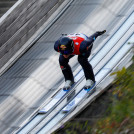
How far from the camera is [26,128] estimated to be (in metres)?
7.52

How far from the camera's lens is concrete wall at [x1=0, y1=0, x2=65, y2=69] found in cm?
1012

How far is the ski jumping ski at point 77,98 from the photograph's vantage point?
7.33m

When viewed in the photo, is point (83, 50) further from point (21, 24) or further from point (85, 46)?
point (21, 24)

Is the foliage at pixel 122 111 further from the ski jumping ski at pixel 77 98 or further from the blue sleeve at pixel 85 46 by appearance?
the blue sleeve at pixel 85 46

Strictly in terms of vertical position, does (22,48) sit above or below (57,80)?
above

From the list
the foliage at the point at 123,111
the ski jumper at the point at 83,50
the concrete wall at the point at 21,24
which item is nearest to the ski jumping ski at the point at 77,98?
the ski jumper at the point at 83,50

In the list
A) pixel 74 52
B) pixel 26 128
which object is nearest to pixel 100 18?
pixel 74 52

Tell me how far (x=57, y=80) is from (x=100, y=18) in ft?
7.50

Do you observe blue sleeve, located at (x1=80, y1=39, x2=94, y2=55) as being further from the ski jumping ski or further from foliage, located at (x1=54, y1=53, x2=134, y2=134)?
foliage, located at (x1=54, y1=53, x2=134, y2=134)

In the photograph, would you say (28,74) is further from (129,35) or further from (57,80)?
(129,35)

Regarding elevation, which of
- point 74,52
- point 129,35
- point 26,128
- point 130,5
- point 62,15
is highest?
point 62,15

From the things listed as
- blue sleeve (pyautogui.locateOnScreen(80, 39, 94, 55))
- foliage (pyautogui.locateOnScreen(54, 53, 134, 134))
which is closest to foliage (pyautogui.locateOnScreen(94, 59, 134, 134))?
foliage (pyautogui.locateOnScreen(54, 53, 134, 134))

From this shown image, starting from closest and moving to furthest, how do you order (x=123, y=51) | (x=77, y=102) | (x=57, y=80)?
(x=77, y=102)
(x=123, y=51)
(x=57, y=80)

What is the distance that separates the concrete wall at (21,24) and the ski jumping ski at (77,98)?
3096 mm
